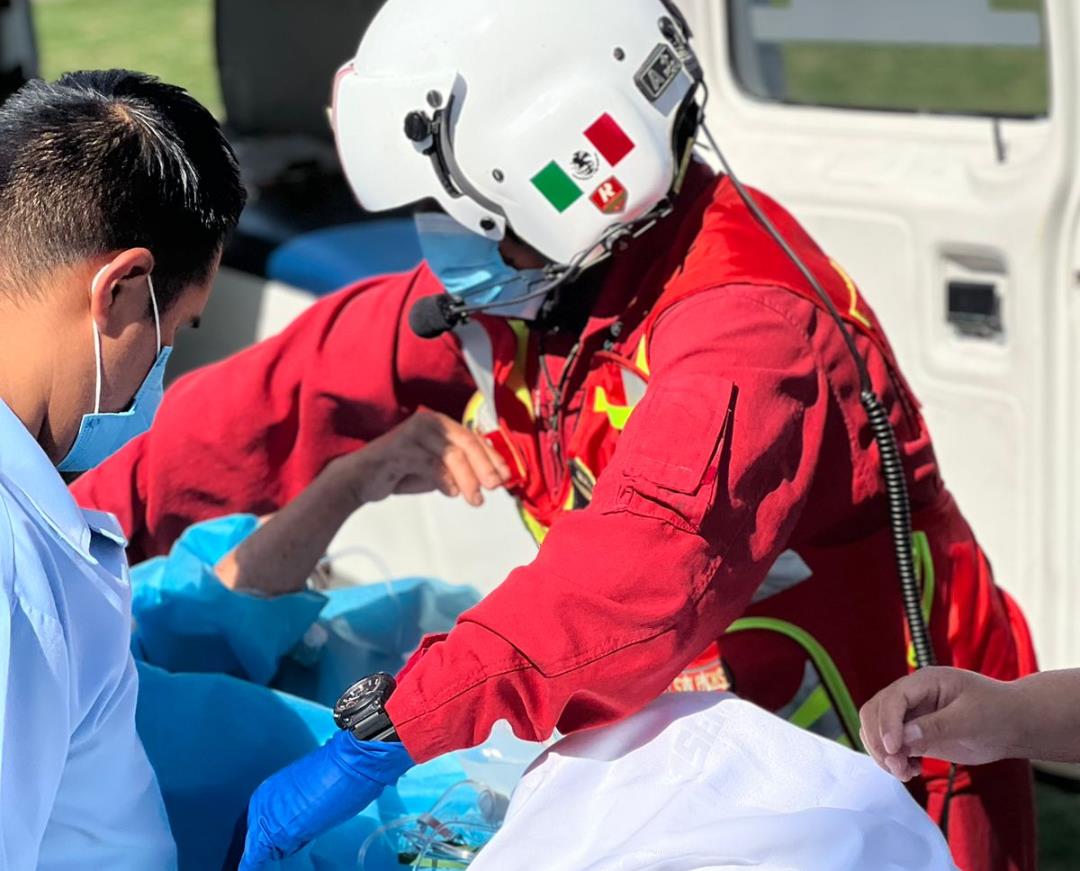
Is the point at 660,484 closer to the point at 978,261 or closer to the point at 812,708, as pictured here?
the point at 812,708

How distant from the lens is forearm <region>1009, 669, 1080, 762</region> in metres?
1.47

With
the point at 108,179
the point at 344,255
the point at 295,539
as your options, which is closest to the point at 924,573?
the point at 295,539

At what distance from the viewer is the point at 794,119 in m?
3.19

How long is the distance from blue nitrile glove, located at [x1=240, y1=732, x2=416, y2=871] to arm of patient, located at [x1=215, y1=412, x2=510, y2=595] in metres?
0.58

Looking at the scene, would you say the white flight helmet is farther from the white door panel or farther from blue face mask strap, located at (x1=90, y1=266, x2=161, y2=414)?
the white door panel

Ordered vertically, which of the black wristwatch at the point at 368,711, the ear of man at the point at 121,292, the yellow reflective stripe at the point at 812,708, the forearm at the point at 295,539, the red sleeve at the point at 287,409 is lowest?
the yellow reflective stripe at the point at 812,708

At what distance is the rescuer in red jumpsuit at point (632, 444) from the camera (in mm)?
1607

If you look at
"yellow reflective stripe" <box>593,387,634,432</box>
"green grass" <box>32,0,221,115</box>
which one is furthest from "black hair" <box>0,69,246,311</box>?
"green grass" <box>32,0,221,115</box>

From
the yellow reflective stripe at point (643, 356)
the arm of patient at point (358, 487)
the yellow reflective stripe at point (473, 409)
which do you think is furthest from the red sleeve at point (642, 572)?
the yellow reflective stripe at point (473, 409)

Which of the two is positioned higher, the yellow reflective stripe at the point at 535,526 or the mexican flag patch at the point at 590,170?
the mexican flag patch at the point at 590,170

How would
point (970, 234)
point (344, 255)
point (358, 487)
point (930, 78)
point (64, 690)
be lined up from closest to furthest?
point (64, 690), point (358, 487), point (970, 234), point (344, 255), point (930, 78)

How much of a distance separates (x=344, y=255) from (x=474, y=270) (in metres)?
1.71

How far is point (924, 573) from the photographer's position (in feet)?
6.61

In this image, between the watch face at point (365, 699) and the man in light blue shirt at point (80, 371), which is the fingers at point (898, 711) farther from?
the man in light blue shirt at point (80, 371)
